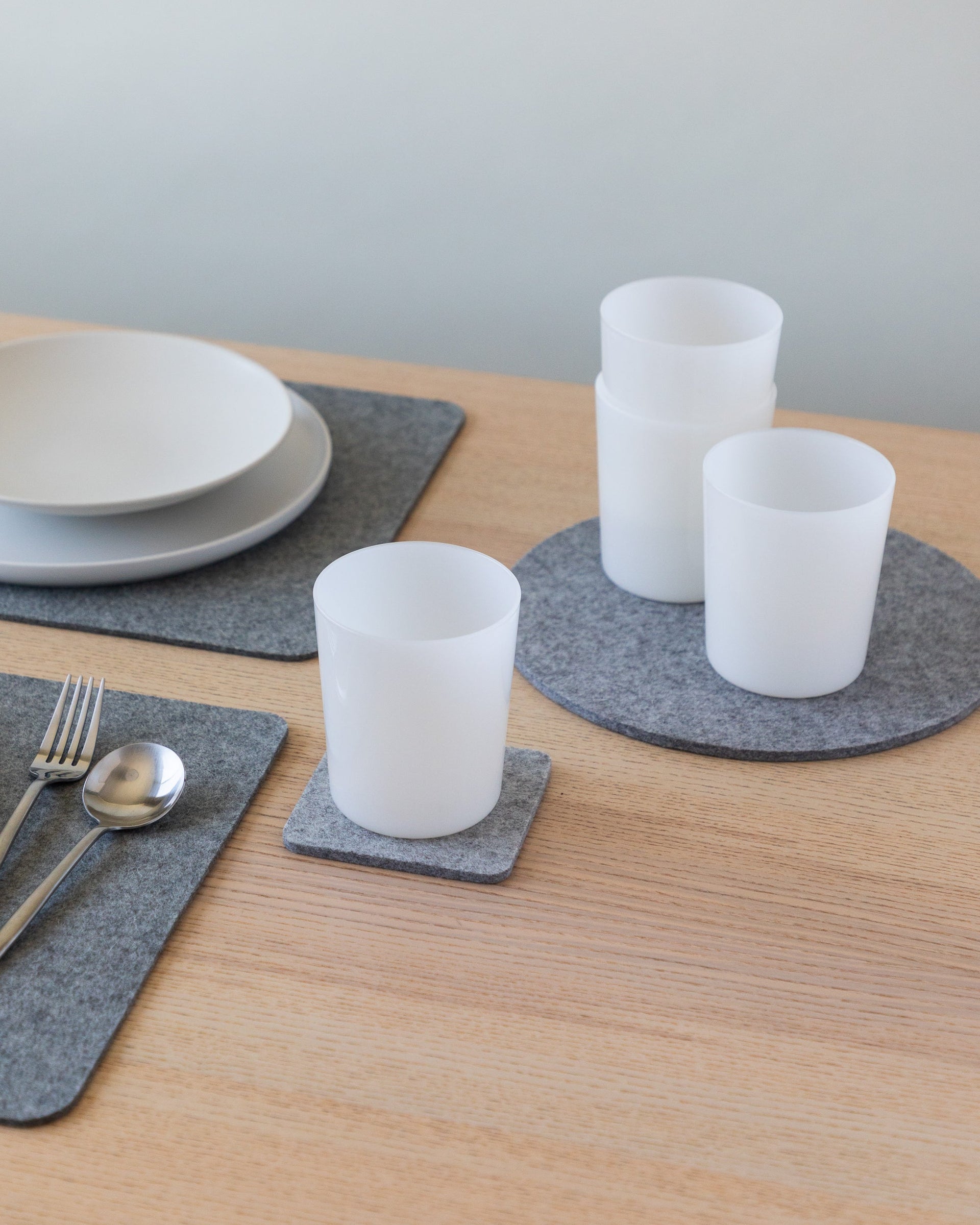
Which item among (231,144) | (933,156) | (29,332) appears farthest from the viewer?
(231,144)

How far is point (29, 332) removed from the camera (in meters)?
1.10

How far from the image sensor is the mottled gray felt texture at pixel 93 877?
0.47 m

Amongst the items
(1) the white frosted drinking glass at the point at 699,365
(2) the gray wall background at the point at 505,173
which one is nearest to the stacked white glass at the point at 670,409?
(1) the white frosted drinking glass at the point at 699,365

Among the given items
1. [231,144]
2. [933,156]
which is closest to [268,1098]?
[933,156]

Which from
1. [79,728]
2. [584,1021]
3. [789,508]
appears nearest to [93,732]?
[79,728]

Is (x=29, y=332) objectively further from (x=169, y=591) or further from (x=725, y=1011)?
(x=725, y=1011)

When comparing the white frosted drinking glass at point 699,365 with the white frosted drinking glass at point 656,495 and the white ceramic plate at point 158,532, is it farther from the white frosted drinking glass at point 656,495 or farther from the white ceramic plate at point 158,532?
the white ceramic plate at point 158,532

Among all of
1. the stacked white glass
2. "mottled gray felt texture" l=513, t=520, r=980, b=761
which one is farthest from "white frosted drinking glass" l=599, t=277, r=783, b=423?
"mottled gray felt texture" l=513, t=520, r=980, b=761

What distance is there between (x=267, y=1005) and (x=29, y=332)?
0.80m

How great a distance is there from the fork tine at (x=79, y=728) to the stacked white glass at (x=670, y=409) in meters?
0.33

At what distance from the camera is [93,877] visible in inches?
21.7

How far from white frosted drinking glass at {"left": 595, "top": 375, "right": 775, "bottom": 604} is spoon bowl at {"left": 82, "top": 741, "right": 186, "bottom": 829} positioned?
310 millimetres

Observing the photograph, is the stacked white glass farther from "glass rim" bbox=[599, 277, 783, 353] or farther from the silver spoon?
the silver spoon

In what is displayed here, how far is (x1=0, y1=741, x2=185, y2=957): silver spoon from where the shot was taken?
1.89 ft
